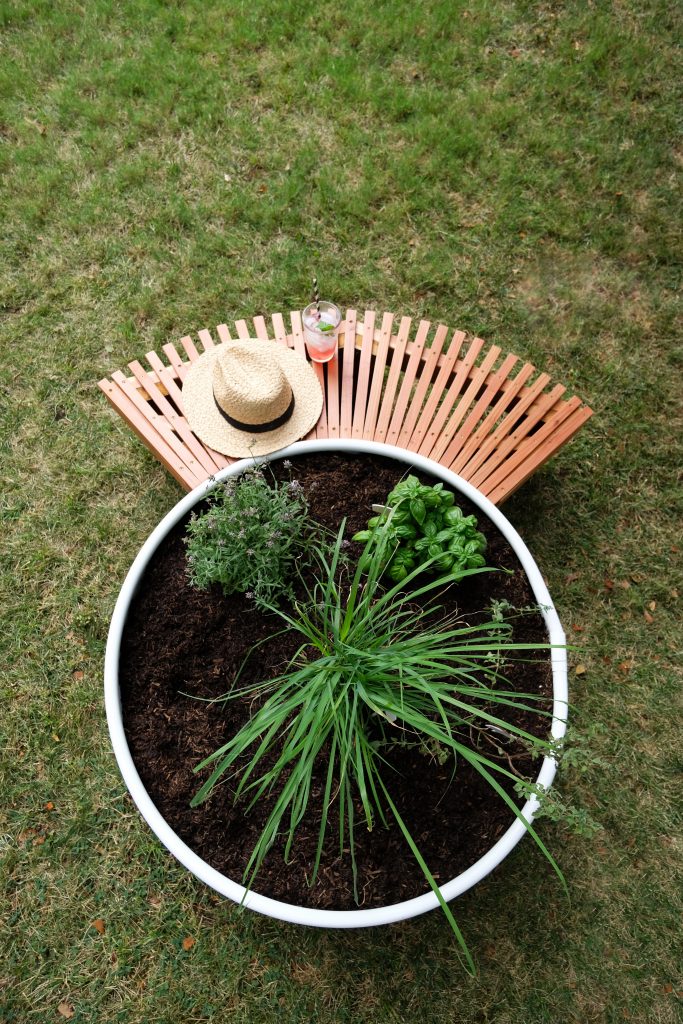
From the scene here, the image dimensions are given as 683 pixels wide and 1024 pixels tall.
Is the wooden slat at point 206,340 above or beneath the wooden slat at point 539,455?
above

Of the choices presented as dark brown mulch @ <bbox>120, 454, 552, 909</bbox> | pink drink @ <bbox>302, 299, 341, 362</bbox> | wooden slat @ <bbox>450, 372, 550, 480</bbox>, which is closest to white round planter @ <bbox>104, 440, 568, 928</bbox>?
dark brown mulch @ <bbox>120, 454, 552, 909</bbox>

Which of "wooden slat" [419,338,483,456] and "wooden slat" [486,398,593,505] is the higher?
"wooden slat" [419,338,483,456]

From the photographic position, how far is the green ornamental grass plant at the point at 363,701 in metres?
1.73

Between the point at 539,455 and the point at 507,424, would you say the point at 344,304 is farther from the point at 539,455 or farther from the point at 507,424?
the point at 539,455

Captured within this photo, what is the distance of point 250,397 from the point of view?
2.33 metres

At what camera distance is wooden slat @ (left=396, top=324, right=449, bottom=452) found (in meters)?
2.50

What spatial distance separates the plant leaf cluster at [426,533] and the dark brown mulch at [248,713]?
15 cm

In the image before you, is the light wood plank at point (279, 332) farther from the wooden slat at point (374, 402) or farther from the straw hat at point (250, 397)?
the wooden slat at point (374, 402)

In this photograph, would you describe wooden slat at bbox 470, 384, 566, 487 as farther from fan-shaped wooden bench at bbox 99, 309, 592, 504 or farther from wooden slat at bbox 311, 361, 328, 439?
wooden slat at bbox 311, 361, 328, 439

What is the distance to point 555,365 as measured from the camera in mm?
3342

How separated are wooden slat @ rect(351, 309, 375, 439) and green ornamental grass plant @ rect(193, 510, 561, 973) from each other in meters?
0.50

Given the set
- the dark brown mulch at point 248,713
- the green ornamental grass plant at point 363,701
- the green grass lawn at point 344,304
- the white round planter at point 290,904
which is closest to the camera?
the green ornamental grass plant at point 363,701

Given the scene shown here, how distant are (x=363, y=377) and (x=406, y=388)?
0.53 ft

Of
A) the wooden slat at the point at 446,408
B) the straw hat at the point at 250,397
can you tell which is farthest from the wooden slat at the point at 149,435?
the wooden slat at the point at 446,408
